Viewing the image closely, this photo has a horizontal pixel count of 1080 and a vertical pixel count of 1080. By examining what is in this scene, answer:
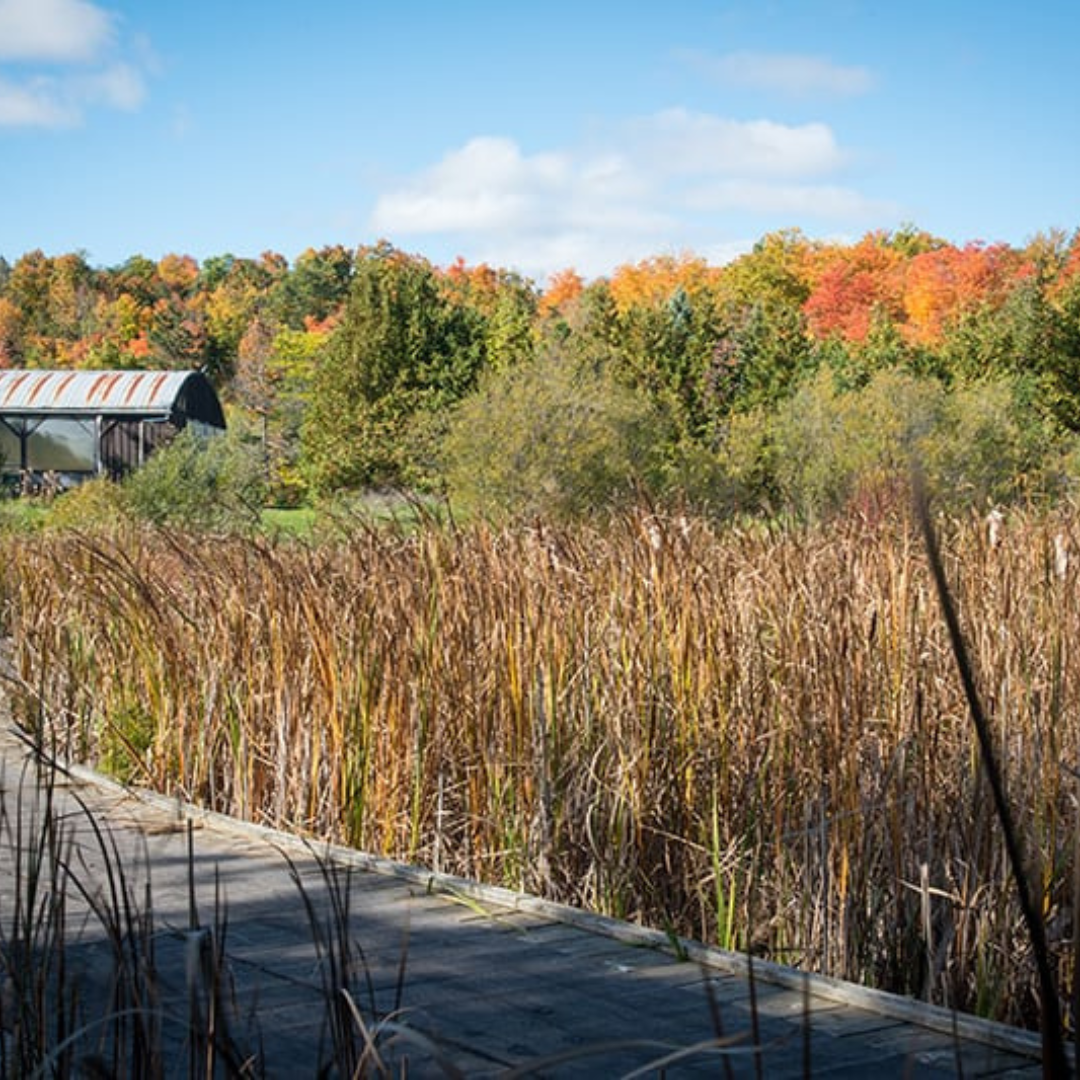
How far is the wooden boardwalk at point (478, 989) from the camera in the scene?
7.91 feet

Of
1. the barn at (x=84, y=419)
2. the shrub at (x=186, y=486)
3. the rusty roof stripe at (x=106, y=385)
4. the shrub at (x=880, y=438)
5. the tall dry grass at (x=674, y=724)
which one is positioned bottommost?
the tall dry grass at (x=674, y=724)

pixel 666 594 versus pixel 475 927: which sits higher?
pixel 666 594

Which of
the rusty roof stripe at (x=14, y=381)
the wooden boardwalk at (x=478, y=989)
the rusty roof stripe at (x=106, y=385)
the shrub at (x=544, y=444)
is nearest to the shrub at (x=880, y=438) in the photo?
the shrub at (x=544, y=444)

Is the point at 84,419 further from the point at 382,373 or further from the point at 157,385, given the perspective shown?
the point at 382,373

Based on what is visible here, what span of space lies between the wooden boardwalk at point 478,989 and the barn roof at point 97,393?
29.6 metres

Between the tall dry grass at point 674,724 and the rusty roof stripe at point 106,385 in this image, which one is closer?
the tall dry grass at point 674,724

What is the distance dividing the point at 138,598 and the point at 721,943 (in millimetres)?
2923

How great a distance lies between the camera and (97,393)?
1271 inches

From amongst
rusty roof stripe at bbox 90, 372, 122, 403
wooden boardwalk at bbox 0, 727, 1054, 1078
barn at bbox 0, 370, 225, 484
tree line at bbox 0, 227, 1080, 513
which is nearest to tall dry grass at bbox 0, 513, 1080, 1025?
wooden boardwalk at bbox 0, 727, 1054, 1078

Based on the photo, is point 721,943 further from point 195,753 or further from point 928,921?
point 195,753

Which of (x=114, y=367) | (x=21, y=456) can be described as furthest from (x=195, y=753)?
(x=114, y=367)

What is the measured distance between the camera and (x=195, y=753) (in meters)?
5.11

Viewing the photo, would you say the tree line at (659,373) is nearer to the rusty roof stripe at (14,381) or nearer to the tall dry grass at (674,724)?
the tall dry grass at (674,724)

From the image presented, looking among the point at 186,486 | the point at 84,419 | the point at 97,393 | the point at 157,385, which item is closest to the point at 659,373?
the point at 157,385
